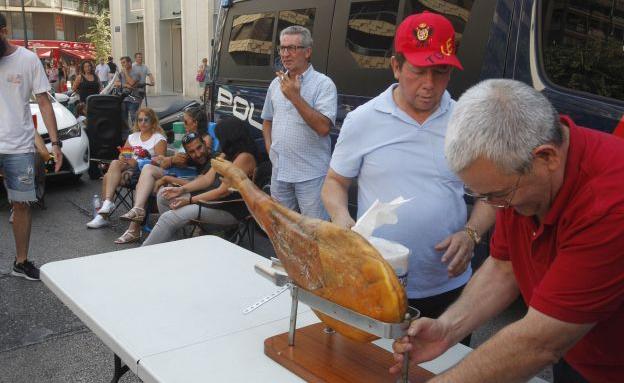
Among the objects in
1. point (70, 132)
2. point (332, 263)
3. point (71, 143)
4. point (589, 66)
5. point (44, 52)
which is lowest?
point (44, 52)

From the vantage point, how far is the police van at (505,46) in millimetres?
2895

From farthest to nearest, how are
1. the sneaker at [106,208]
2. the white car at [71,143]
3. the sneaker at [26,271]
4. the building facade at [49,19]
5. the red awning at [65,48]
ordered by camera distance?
the building facade at [49,19] < the red awning at [65,48] < the white car at [71,143] < the sneaker at [106,208] < the sneaker at [26,271]

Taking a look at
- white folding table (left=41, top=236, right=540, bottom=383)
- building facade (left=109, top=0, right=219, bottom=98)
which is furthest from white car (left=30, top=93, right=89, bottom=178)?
building facade (left=109, top=0, right=219, bottom=98)

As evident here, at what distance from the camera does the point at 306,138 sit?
371 centimetres

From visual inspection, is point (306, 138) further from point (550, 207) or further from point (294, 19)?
point (550, 207)

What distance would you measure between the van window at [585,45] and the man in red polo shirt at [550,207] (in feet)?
6.45

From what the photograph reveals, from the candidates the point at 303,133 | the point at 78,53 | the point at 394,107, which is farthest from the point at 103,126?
the point at 78,53

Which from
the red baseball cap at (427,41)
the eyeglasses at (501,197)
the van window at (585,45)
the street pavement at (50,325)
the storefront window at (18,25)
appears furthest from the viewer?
the storefront window at (18,25)

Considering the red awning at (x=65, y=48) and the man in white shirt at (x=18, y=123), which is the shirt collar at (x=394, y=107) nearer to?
the man in white shirt at (x=18, y=123)

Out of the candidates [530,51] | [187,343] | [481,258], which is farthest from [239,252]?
[530,51]

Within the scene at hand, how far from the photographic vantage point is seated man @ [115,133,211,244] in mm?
5168

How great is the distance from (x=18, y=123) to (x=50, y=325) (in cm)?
141

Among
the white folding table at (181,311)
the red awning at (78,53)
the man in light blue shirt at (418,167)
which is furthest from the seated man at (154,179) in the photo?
the red awning at (78,53)

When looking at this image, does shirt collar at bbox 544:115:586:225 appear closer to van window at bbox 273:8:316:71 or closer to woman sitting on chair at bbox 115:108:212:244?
van window at bbox 273:8:316:71
